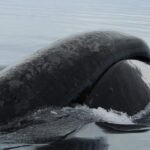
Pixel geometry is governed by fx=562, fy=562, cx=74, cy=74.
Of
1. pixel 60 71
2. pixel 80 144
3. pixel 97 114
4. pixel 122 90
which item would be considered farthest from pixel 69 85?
pixel 80 144

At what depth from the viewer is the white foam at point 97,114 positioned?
509 cm

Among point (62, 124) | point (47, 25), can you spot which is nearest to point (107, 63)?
point (62, 124)

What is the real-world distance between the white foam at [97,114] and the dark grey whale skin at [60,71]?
10cm

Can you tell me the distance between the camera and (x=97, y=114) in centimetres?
511

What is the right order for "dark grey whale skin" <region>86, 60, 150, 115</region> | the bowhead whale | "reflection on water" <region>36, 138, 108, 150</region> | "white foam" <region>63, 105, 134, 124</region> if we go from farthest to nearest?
1. "dark grey whale skin" <region>86, 60, 150, 115</region>
2. "white foam" <region>63, 105, 134, 124</region>
3. the bowhead whale
4. "reflection on water" <region>36, 138, 108, 150</region>

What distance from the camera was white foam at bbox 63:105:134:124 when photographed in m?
5.09

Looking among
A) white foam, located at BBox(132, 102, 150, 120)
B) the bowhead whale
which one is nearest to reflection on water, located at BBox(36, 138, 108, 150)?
the bowhead whale

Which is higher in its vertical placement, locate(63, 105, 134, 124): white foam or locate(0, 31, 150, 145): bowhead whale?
locate(0, 31, 150, 145): bowhead whale

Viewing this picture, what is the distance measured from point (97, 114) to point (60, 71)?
0.52 metres

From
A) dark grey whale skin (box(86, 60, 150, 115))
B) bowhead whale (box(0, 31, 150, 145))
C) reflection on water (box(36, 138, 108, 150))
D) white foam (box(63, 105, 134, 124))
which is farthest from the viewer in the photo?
dark grey whale skin (box(86, 60, 150, 115))

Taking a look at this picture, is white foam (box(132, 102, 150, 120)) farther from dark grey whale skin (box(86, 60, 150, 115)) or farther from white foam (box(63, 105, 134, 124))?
white foam (box(63, 105, 134, 124))

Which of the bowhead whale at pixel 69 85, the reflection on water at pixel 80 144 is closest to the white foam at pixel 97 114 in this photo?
the bowhead whale at pixel 69 85

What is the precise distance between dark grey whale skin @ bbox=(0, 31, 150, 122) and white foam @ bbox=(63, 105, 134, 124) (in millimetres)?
103

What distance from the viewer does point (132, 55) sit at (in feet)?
18.9
